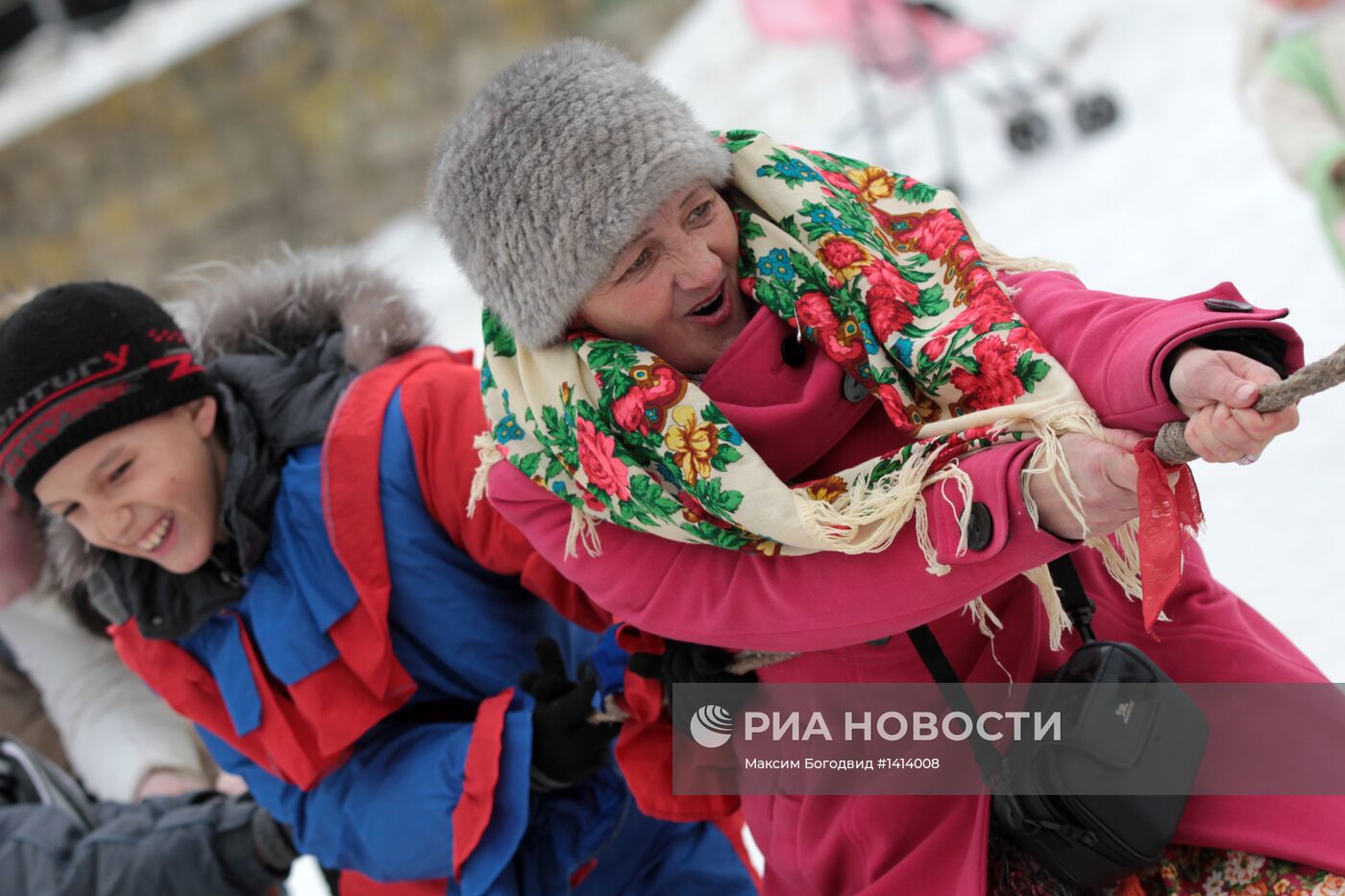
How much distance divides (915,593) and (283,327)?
3.97 feet

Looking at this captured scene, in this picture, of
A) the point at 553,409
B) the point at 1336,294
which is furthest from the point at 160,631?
the point at 1336,294

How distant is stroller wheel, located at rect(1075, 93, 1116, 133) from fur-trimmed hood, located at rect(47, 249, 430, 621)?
4027mm

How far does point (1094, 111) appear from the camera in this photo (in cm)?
523

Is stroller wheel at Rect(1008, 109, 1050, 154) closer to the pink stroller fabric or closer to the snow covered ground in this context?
the pink stroller fabric

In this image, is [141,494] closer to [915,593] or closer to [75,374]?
[75,374]

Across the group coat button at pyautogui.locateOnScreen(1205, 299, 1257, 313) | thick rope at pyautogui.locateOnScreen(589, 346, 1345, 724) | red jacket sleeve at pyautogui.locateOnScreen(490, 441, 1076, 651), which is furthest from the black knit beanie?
coat button at pyautogui.locateOnScreen(1205, 299, 1257, 313)

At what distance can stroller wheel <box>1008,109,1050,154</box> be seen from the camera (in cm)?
541

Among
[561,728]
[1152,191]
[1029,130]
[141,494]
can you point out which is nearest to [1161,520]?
[561,728]

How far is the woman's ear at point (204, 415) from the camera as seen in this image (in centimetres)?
179

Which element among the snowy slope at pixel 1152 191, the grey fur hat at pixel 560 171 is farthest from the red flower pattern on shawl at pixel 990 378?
the snowy slope at pixel 1152 191

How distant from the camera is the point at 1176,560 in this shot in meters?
1.02

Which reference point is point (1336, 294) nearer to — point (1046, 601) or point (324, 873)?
point (1046, 601)

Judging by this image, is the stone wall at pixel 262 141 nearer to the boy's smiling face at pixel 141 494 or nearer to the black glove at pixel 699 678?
the boy's smiling face at pixel 141 494

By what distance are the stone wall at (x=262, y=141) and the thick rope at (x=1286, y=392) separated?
638 cm
